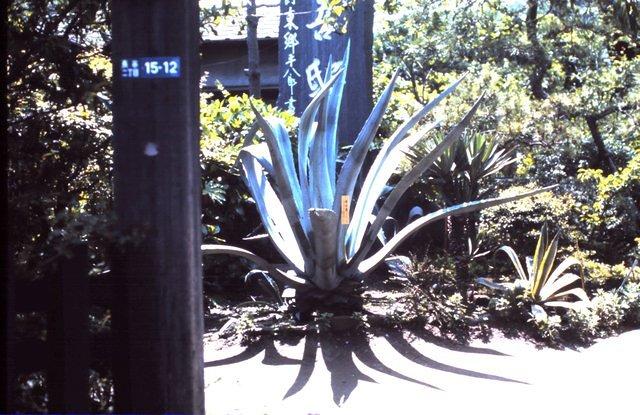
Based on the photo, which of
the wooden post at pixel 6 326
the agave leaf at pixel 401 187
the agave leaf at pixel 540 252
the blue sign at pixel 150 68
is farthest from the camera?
the agave leaf at pixel 540 252

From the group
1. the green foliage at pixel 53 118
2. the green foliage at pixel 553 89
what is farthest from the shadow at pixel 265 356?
the green foliage at pixel 553 89

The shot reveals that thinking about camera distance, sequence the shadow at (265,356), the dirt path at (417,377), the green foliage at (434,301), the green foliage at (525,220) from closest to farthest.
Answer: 1. the dirt path at (417,377)
2. the shadow at (265,356)
3. the green foliage at (434,301)
4. the green foliage at (525,220)

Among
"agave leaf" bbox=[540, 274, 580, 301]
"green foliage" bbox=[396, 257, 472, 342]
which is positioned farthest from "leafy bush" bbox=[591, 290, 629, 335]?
"green foliage" bbox=[396, 257, 472, 342]

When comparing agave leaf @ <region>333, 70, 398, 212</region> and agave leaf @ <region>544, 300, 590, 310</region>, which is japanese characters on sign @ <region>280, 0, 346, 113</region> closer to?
agave leaf @ <region>333, 70, 398, 212</region>

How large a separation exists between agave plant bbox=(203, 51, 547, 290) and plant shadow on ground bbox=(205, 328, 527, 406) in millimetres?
587

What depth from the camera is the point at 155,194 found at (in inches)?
140

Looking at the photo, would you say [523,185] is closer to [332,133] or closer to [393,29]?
[332,133]

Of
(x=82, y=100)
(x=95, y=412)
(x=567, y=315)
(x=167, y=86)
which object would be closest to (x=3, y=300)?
(x=95, y=412)

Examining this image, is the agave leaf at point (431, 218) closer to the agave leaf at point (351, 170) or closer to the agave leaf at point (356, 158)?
the agave leaf at point (351, 170)

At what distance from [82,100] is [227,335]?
11.6 feet

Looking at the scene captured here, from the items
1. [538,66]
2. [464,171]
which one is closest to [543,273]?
[464,171]

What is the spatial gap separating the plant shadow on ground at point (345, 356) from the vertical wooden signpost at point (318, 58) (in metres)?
5.23

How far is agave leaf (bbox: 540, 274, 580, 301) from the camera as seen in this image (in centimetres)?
877

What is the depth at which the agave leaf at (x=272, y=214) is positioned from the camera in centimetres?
840
